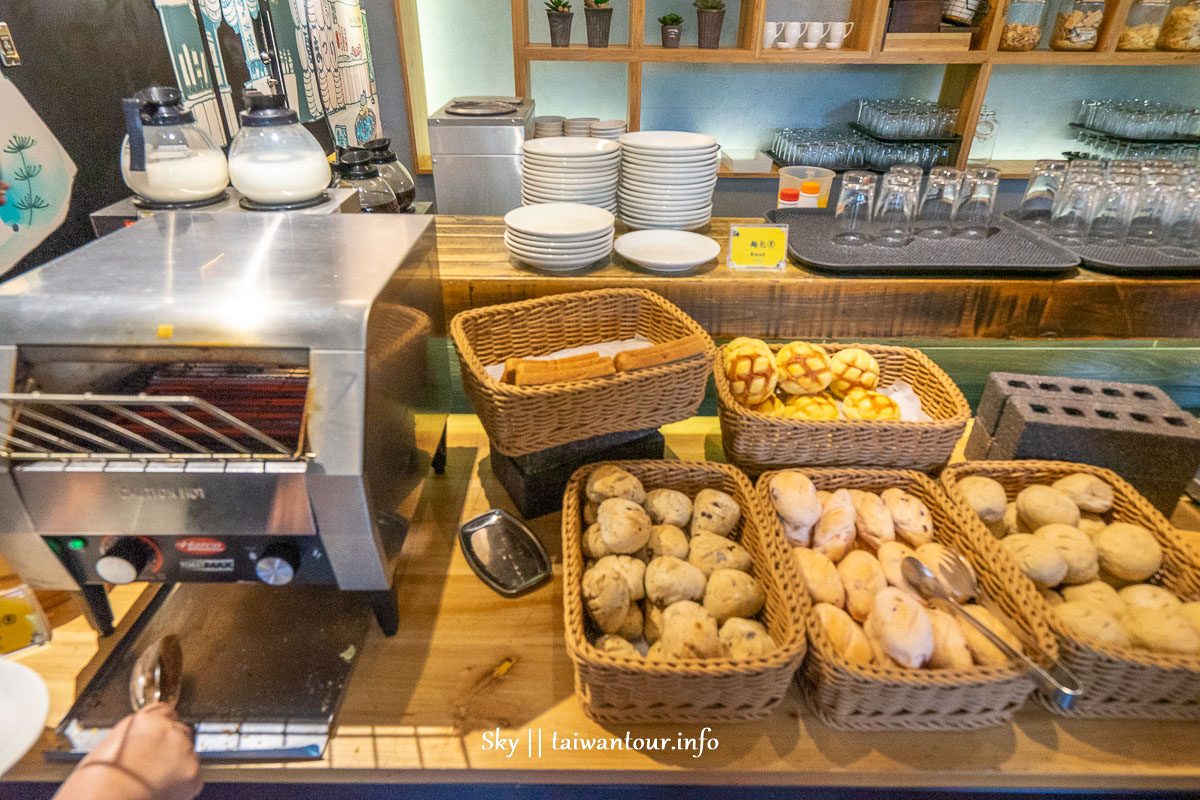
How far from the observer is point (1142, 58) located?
3.25m

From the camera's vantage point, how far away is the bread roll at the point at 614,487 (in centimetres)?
104

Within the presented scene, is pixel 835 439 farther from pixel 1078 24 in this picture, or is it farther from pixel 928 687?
pixel 1078 24

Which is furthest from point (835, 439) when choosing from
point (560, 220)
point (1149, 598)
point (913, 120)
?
point (913, 120)

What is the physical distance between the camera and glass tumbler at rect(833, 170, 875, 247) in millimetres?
1610

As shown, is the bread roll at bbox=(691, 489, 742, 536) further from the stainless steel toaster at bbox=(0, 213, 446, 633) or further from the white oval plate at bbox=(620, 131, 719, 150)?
the white oval plate at bbox=(620, 131, 719, 150)

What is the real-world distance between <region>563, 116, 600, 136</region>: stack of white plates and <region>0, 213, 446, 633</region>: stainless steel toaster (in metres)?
2.63

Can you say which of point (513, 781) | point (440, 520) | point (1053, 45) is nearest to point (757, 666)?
point (513, 781)

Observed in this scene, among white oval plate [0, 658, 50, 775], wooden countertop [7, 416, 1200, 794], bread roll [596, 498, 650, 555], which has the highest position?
bread roll [596, 498, 650, 555]

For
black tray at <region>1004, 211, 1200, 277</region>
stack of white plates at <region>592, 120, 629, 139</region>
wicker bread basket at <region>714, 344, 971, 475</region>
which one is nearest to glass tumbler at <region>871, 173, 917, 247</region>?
black tray at <region>1004, 211, 1200, 277</region>

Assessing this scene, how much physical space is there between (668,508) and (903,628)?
362 millimetres

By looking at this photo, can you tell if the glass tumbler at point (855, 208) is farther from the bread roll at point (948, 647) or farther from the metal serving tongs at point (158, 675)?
the metal serving tongs at point (158, 675)

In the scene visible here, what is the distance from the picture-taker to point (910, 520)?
1048mm

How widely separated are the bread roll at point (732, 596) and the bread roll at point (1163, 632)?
479mm

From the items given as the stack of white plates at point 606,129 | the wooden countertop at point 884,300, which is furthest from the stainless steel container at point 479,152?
the wooden countertop at point 884,300
